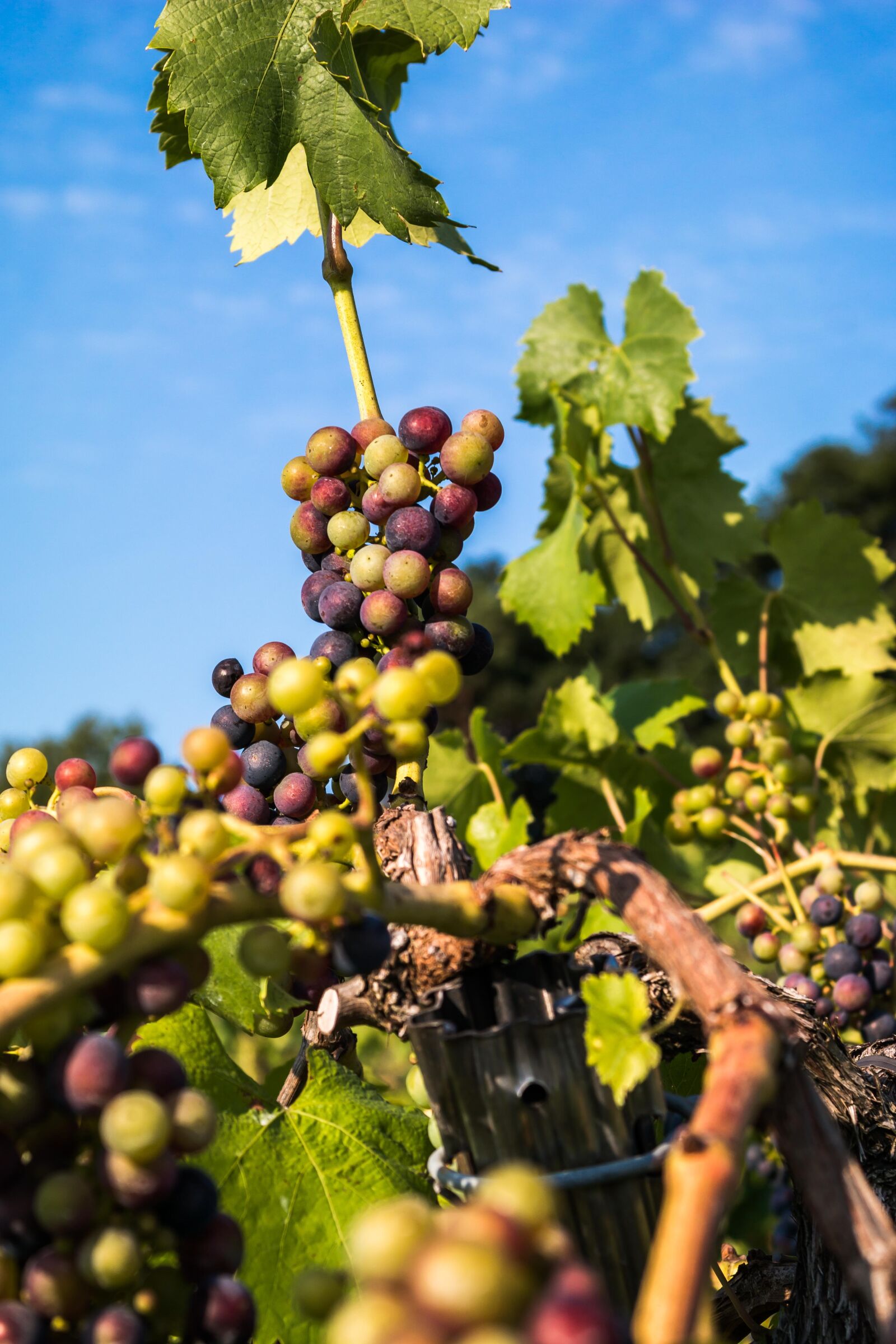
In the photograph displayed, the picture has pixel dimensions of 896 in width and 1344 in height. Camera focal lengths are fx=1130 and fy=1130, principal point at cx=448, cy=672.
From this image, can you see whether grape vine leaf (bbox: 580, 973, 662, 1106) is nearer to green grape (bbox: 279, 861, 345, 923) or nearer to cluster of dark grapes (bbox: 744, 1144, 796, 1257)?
green grape (bbox: 279, 861, 345, 923)

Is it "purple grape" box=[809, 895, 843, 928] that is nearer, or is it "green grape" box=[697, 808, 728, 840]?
"purple grape" box=[809, 895, 843, 928]

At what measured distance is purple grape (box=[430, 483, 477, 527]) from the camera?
0.95 m

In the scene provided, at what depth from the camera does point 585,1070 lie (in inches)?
22.1

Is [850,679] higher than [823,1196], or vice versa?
[850,679]

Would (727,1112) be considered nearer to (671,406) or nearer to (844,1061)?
(844,1061)

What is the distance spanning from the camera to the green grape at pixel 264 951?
47 cm

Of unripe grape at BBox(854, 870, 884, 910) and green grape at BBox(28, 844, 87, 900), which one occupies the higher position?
green grape at BBox(28, 844, 87, 900)

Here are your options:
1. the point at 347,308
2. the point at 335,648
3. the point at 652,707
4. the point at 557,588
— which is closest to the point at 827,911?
the point at 652,707

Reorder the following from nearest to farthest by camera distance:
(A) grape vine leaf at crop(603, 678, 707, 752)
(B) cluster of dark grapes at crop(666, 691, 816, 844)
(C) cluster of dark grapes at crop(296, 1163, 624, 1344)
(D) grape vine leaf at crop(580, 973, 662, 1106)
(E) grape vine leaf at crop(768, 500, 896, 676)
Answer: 1. (C) cluster of dark grapes at crop(296, 1163, 624, 1344)
2. (D) grape vine leaf at crop(580, 973, 662, 1106)
3. (B) cluster of dark grapes at crop(666, 691, 816, 844)
4. (A) grape vine leaf at crop(603, 678, 707, 752)
5. (E) grape vine leaf at crop(768, 500, 896, 676)

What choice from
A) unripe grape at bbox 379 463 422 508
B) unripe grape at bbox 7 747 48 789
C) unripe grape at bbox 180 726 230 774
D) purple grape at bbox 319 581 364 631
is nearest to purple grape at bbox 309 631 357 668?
purple grape at bbox 319 581 364 631

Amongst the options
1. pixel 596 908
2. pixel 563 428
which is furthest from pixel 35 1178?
pixel 563 428

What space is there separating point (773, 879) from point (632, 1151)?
3.01ft

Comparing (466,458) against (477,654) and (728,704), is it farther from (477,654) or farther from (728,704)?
(728,704)

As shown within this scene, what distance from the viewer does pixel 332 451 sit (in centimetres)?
98
